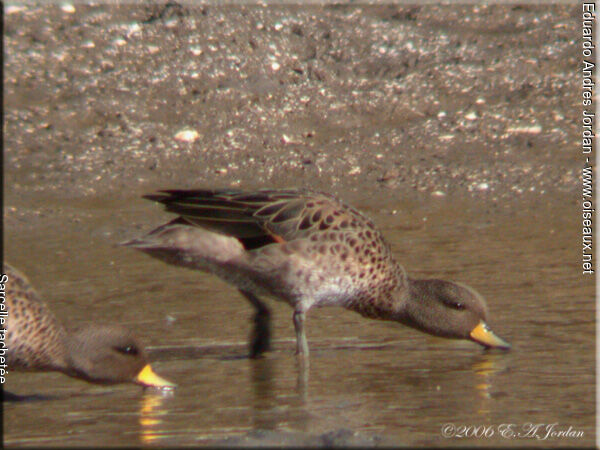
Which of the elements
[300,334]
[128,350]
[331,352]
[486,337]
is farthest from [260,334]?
[486,337]

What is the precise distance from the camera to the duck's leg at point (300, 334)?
17.3 ft

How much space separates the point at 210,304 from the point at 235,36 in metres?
3.71

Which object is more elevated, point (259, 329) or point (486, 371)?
point (259, 329)

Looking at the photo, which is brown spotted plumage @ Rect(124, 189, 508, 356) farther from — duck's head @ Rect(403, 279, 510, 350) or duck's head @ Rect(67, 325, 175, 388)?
duck's head @ Rect(67, 325, 175, 388)

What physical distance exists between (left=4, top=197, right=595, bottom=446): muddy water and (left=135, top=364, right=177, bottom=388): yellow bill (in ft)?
0.15

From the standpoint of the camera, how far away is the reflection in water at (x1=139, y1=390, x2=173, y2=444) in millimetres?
4168

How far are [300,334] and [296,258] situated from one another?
332 mm

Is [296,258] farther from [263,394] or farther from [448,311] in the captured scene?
[263,394]

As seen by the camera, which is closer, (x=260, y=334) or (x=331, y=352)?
(x=331, y=352)

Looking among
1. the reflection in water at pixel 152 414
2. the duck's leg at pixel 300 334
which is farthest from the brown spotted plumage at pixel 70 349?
the duck's leg at pixel 300 334

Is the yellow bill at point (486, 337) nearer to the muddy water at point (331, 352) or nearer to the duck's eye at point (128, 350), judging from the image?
the muddy water at point (331, 352)

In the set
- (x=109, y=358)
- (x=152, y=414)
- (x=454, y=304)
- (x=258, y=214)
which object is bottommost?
(x=152, y=414)

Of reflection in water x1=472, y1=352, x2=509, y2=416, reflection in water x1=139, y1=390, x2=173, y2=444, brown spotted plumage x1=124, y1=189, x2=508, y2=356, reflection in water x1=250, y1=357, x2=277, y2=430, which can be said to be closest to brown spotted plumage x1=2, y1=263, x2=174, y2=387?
reflection in water x1=139, y1=390, x2=173, y2=444

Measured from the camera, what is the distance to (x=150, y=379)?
487 centimetres
